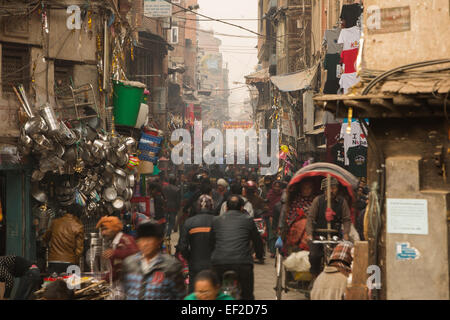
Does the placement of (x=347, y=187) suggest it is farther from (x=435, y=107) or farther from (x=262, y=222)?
(x=262, y=222)

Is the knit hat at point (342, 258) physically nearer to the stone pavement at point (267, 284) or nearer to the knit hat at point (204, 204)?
the knit hat at point (204, 204)

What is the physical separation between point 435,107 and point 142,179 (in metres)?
14.3

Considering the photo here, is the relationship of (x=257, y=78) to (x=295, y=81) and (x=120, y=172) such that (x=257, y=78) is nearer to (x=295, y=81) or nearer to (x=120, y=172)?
(x=295, y=81)

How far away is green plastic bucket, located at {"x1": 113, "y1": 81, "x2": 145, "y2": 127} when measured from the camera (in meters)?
17.3

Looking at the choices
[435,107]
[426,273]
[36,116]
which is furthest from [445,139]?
[36,116]

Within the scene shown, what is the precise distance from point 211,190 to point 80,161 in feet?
9.79

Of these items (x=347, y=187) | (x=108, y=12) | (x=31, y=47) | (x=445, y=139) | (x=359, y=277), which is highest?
(x=108, y=12)

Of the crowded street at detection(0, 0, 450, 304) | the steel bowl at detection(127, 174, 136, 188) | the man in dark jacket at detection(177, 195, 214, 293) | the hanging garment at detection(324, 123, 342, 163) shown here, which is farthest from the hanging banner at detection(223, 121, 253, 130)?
the man in dark jacket at detection(177, 195, 214, 293)

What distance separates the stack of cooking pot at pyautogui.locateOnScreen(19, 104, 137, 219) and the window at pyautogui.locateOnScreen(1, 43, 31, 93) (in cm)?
131

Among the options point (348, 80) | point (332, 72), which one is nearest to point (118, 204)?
point (348, 80)

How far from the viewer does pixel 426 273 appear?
7680 millimetres

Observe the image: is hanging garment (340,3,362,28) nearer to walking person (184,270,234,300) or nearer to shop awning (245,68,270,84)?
walking person (184,270,234,300)

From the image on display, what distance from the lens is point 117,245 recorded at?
26.5ft
